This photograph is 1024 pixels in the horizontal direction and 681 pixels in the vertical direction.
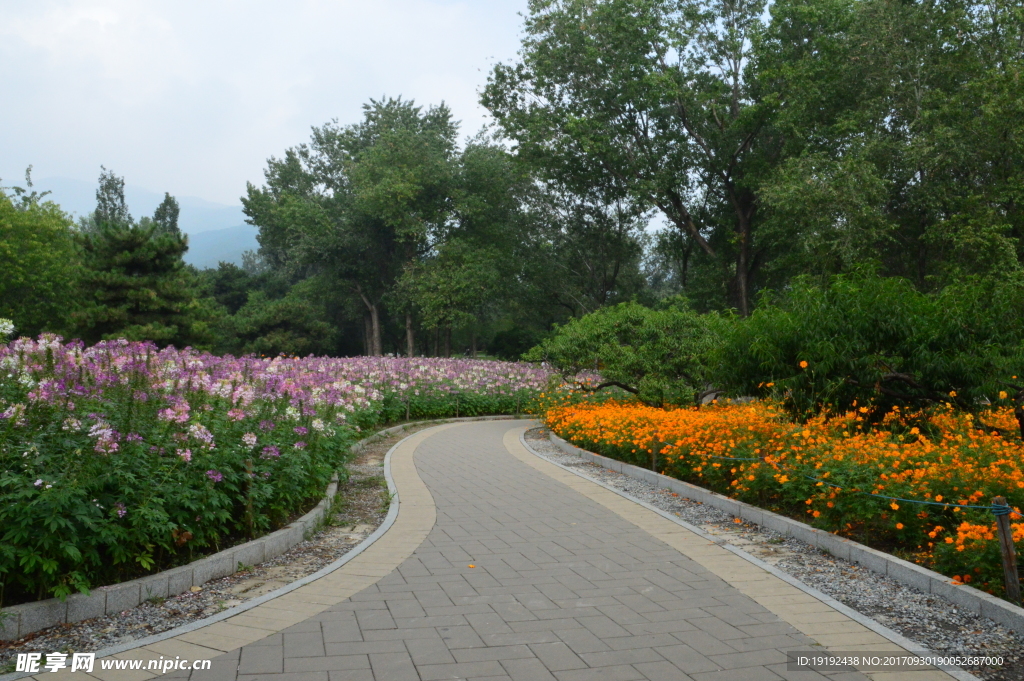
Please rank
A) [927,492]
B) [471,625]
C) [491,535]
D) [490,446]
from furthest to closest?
[490,446]
[491,535]
[927,492]
[471,625]

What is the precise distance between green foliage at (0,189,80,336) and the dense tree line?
14 cm

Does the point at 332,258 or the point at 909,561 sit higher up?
the point at 332,258

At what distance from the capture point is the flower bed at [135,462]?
14.6 feet

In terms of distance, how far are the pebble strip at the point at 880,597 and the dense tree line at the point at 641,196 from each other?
15.5 ft

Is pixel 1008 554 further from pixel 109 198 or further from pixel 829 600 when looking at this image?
pixel 109 198

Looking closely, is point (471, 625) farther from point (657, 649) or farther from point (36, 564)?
point (36, 564)

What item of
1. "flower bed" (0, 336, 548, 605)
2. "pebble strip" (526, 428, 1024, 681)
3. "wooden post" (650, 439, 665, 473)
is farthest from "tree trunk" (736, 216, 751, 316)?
"flower bed" (0, 336, 548, 605)

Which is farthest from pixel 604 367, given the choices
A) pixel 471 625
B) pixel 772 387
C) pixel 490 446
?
pixel 471 625

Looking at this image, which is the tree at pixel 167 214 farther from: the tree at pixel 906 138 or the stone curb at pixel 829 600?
the stone curb at pixel 829 600

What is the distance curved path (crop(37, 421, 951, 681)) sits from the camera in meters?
4.02

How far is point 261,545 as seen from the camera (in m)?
6.14

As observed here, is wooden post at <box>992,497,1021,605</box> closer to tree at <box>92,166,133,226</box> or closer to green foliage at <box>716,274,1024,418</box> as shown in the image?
green foliage at <box>716,274,1024,418</box>

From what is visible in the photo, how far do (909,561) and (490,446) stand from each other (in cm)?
938

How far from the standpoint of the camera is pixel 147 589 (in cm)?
494
